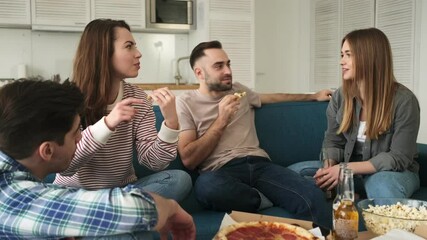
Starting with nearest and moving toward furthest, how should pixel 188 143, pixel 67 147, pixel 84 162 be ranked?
pixel 67 147 < pixel 84 162 < pixel 188 143

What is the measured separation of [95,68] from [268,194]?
938 mm

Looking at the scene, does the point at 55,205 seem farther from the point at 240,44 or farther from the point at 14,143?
the point at 240,44

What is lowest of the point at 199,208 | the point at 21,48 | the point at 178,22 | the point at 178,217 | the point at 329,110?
the point at 199,208

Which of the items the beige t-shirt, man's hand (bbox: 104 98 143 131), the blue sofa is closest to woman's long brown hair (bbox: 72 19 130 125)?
man's hand (bbox: 104 98 143 131)

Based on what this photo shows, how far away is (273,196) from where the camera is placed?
1892 millimetres

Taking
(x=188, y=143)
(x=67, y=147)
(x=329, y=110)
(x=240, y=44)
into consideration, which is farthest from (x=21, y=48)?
(x=67, y=147)

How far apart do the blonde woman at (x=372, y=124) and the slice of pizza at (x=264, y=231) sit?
29.8 inches

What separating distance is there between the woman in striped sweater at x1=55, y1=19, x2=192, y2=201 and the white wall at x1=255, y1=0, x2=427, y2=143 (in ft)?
12.8

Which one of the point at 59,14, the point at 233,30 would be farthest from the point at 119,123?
the point at 233,30

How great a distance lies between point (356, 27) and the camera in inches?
181

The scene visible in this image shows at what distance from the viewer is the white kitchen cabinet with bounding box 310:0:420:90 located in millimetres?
3980

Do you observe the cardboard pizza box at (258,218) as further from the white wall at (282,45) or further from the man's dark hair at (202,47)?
the white wall at (282,45)

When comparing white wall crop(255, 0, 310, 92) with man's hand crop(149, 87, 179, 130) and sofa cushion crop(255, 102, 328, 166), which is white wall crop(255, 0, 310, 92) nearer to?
Result: sofa cushion crop(255, 102, 328, 166)

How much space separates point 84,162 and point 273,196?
839mm
